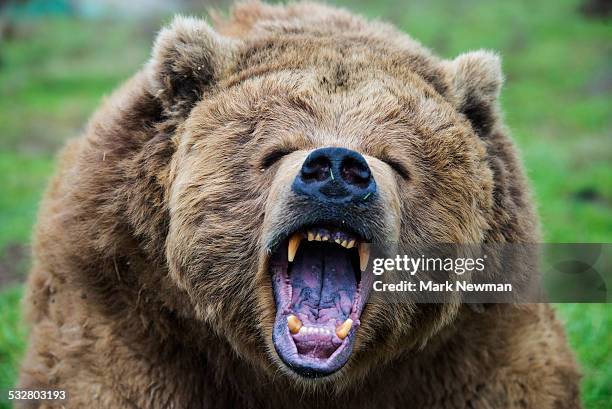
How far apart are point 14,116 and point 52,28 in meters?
5.80

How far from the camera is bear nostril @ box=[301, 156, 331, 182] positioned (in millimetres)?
3686

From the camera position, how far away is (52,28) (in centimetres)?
2052

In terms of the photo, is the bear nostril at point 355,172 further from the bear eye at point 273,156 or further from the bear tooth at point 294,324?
the bear tooth at point 294,324

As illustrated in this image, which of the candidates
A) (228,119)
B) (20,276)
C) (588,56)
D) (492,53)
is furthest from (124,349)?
(588,56)

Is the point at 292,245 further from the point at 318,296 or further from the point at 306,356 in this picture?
the point at 306,356

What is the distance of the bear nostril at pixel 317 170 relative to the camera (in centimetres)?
369

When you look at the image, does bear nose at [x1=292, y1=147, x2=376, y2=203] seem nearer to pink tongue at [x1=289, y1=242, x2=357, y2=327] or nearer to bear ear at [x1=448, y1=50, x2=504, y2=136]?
pink tongue at [x1=289, y1=242, x2=357, y2=327]

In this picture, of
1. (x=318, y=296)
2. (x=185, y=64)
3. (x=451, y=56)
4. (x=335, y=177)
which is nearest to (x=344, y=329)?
(x=318, y=296)

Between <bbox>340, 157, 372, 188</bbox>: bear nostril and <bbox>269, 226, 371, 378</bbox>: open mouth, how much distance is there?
25 cm

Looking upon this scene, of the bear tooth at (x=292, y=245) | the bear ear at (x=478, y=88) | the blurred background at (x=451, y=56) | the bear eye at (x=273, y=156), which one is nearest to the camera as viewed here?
the bear tooth at (x=292, y=245)

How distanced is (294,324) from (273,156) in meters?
0.81

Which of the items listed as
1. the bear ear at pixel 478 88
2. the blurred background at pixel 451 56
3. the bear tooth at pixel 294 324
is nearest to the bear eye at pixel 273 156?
the bear tooth at pixel 294 324

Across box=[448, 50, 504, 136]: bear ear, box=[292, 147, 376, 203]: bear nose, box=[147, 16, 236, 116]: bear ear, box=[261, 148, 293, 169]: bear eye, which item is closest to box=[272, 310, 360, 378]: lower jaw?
box=[292, 147, 376, 203]: bear nose

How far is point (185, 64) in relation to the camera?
4.43m
